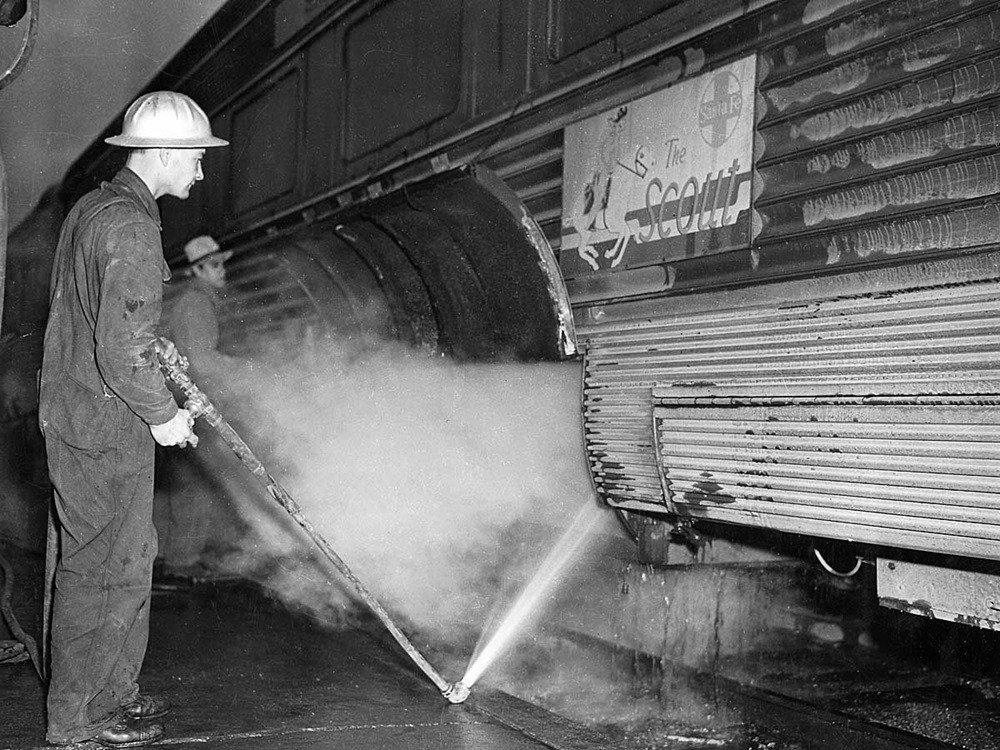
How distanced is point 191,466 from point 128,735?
4.18 meters

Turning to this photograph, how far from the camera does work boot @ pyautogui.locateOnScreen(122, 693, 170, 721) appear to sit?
3555 mm

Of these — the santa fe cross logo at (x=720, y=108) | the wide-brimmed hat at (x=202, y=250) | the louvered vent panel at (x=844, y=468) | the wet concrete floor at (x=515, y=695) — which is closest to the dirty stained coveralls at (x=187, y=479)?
the wide-brimmed hat at (x=202, y=250)

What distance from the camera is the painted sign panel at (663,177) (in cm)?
347

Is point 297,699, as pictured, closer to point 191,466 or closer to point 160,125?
point 160,125

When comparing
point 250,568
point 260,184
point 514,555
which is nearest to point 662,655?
point 514,555

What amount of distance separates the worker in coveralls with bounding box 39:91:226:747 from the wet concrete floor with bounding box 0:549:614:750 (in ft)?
0.79

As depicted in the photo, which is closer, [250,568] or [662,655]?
[662,655]

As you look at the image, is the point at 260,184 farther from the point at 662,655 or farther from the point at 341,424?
the point at 662,655

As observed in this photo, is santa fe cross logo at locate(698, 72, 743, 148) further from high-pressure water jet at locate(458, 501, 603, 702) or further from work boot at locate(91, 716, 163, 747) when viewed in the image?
work boot at locate(91, 716, 163, 747)


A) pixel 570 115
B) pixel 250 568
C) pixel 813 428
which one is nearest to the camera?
pixel 813 428

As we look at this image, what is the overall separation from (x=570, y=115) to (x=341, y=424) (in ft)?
9.43

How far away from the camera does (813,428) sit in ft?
10.3

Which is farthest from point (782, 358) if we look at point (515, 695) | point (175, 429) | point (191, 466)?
point (191, 466)

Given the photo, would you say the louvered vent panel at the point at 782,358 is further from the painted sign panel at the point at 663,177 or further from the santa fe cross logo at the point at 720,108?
the santa fe cross logo at the point at 720,108
